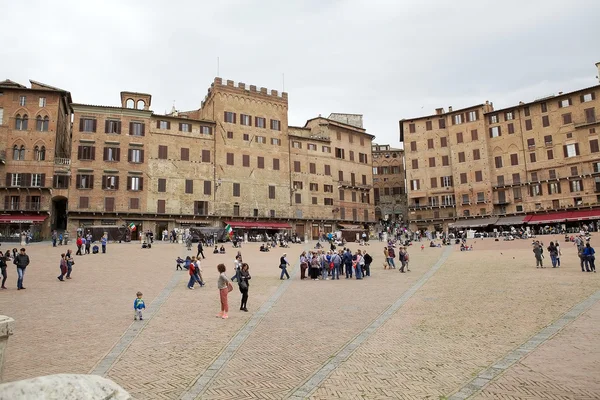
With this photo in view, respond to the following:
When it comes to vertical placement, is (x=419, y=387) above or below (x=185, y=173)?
below

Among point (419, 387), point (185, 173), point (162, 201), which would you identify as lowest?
point (419, 387)

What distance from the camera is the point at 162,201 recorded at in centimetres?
5084

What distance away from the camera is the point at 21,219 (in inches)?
1710

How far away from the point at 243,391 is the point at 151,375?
6.73 feet

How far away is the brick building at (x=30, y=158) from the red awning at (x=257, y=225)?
63.4 ft

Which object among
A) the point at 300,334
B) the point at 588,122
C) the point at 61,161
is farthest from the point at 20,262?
the point at 588,122

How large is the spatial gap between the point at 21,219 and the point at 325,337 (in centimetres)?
4387

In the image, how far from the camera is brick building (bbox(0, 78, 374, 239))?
46781 millimetres

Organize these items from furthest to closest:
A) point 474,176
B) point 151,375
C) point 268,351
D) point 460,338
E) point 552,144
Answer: point 474,176, point 552,144, point 460,338, point 268,351, point 151,375

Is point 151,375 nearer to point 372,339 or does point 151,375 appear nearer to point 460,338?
point 372,339

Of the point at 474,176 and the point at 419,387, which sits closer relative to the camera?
the point at 419,387

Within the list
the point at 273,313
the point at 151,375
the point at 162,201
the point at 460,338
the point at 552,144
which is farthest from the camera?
the point at 552,144

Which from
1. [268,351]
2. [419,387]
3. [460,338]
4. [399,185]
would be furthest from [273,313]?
[399,185]

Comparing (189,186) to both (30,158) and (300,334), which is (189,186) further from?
(300,334)
